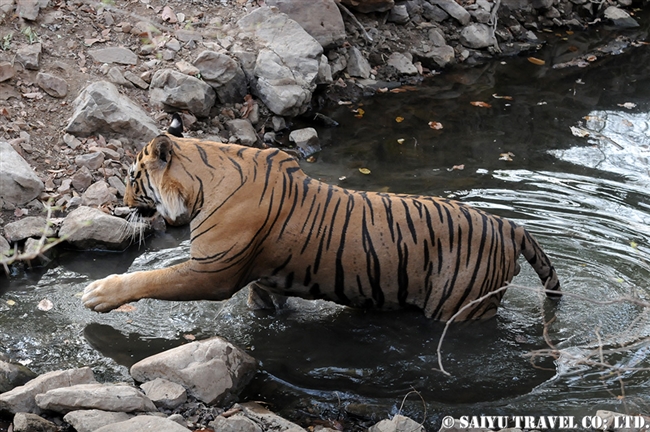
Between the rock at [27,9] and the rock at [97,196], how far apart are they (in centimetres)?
258

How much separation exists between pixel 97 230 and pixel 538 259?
3.42 meters

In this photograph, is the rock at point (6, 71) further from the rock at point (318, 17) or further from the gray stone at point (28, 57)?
the rock at point (318, 17)

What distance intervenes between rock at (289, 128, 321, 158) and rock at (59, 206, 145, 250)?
98.8 inches

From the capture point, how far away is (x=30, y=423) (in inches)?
143

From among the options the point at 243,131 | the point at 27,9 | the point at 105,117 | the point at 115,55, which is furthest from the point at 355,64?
the point at 27,9

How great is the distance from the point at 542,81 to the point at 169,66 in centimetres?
533

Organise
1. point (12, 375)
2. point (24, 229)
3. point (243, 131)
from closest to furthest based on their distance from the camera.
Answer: point (12, 375) → point (24, 229) → point (243, 131)

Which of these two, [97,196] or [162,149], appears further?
[97,196]

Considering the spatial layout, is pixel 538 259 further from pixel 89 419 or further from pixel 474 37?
pixel 474 37

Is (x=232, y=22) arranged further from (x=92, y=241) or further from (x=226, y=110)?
(x=92, y=241)

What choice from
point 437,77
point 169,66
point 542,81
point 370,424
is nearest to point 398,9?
point 437,77

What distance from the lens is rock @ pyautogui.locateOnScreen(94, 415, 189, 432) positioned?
3.55 meters

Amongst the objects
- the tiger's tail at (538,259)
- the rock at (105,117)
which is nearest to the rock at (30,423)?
the tiger's tail at (538,259)

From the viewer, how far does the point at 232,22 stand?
9.20 meters
